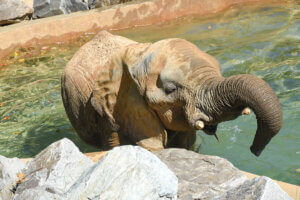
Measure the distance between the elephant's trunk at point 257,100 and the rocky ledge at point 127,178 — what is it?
38 centimetres

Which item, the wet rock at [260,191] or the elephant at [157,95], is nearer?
the wet rock at [260,191]

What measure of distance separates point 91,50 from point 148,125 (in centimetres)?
138

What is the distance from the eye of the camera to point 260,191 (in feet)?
9.65

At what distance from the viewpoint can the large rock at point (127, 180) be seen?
114 inches

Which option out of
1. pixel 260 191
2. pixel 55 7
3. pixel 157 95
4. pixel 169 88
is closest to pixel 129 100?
pixel 157 95

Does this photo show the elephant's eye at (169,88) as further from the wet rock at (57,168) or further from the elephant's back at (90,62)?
the elephant's back at (90,62)

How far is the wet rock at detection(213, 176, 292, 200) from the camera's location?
116 inches

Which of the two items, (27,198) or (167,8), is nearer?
(27,198)

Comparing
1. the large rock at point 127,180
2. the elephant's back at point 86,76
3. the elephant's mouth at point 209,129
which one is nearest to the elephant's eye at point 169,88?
the elephant's mouth at point 209,129

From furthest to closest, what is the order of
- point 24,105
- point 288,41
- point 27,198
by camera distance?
point 288,41 < point 24,105 < point 27,198

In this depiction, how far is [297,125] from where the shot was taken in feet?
20.5

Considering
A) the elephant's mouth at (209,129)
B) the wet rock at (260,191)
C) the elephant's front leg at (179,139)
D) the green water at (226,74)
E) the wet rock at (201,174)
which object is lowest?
the green water at (226,74)

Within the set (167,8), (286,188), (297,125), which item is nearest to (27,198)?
(286,188)

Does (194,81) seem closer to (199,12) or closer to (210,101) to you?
(210,101)
